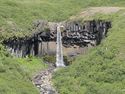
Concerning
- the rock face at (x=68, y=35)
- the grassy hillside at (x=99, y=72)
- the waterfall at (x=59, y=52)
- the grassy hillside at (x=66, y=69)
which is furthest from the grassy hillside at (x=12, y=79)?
the rock face at (x=68, y=35)

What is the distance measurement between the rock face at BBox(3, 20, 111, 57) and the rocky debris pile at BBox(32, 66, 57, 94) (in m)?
6.47

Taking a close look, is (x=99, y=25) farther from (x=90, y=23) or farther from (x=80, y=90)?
(x=80, y=90)

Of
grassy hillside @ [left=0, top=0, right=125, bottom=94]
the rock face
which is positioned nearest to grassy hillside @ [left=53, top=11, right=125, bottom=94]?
grassy hillside @ [left=0, top=0, right=125, bottom=94]

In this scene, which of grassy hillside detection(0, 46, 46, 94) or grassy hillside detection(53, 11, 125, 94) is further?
grassy hillside detection(53, 11, 125, 94)

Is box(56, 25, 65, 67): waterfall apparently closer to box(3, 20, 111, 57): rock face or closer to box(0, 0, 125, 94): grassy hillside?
box(3, 20, 111, 57): rock face

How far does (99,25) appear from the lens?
2613 inches

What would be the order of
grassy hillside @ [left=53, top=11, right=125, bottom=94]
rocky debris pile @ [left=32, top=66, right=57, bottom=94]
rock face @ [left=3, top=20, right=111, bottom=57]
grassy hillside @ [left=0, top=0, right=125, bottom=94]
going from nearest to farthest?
grassy hillside @ [left=0, top=0, right=125, bottom=94], grassy hillside @ [left=53, top=11, right=125, bottom=94], rocky debris pile @ [left=32, top=66, right=57, bottom=94], rock face @ [left=3, top=20, right=111, bottom=57]

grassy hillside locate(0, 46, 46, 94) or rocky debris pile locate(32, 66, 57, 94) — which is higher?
grassy hillside locate(0, 46, 46, 94)

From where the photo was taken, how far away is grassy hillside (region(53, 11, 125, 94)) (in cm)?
4797

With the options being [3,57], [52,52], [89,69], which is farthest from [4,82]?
[52,52]

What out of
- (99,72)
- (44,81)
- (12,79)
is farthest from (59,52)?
(12,79)

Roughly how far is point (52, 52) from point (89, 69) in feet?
46.2

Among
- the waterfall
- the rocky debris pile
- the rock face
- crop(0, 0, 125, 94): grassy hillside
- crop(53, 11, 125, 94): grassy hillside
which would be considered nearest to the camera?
crop(0, 0, 125, 94): grassy hillside

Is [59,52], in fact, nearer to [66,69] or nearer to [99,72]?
[66,69]
